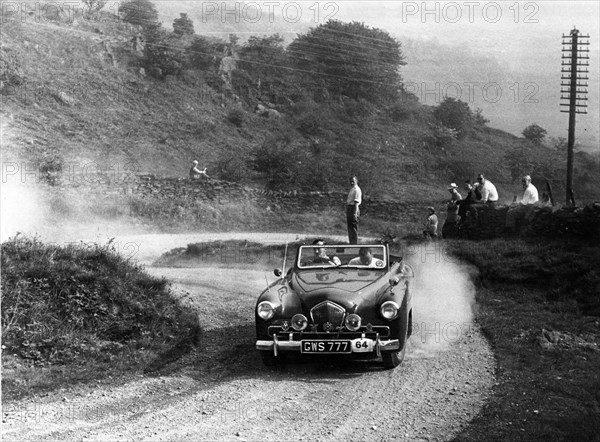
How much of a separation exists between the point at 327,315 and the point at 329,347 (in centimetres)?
53

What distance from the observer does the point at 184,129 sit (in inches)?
1640

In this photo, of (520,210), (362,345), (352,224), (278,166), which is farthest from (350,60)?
(362,345)

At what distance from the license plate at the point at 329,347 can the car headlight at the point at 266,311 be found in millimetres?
769

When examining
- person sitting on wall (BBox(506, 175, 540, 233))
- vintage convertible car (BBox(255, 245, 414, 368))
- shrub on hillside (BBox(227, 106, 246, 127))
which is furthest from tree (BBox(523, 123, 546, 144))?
vintage convertible car (BBox(255, 245, 414, 368))

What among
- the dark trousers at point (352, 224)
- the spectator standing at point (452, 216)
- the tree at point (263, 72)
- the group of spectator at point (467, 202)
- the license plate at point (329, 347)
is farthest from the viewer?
the tree at point (263, 72)

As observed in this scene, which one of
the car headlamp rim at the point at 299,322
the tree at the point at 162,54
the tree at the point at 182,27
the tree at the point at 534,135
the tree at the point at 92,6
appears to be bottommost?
the car headlamp rim at the point at 299,322

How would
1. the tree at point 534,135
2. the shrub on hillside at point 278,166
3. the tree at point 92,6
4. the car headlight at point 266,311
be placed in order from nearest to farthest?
the car headlight at point 266,311 → the shrub on hillside at point 278,166 → the tree at point 92,6 → the tree at point 534,135

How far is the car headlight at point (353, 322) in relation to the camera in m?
10.4

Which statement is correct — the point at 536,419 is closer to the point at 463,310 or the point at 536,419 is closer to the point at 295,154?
the point at 463,310

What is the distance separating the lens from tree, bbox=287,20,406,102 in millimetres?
54750

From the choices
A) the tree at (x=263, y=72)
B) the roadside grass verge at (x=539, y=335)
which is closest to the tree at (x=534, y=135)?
the tree at (x=263, y=72)

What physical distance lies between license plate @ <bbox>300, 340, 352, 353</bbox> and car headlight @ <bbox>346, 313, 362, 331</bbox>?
11.5 inches

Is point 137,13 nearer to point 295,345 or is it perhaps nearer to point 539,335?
point 539,335

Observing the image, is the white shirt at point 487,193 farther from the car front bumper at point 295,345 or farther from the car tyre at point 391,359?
the car front bumper at point 295,345
